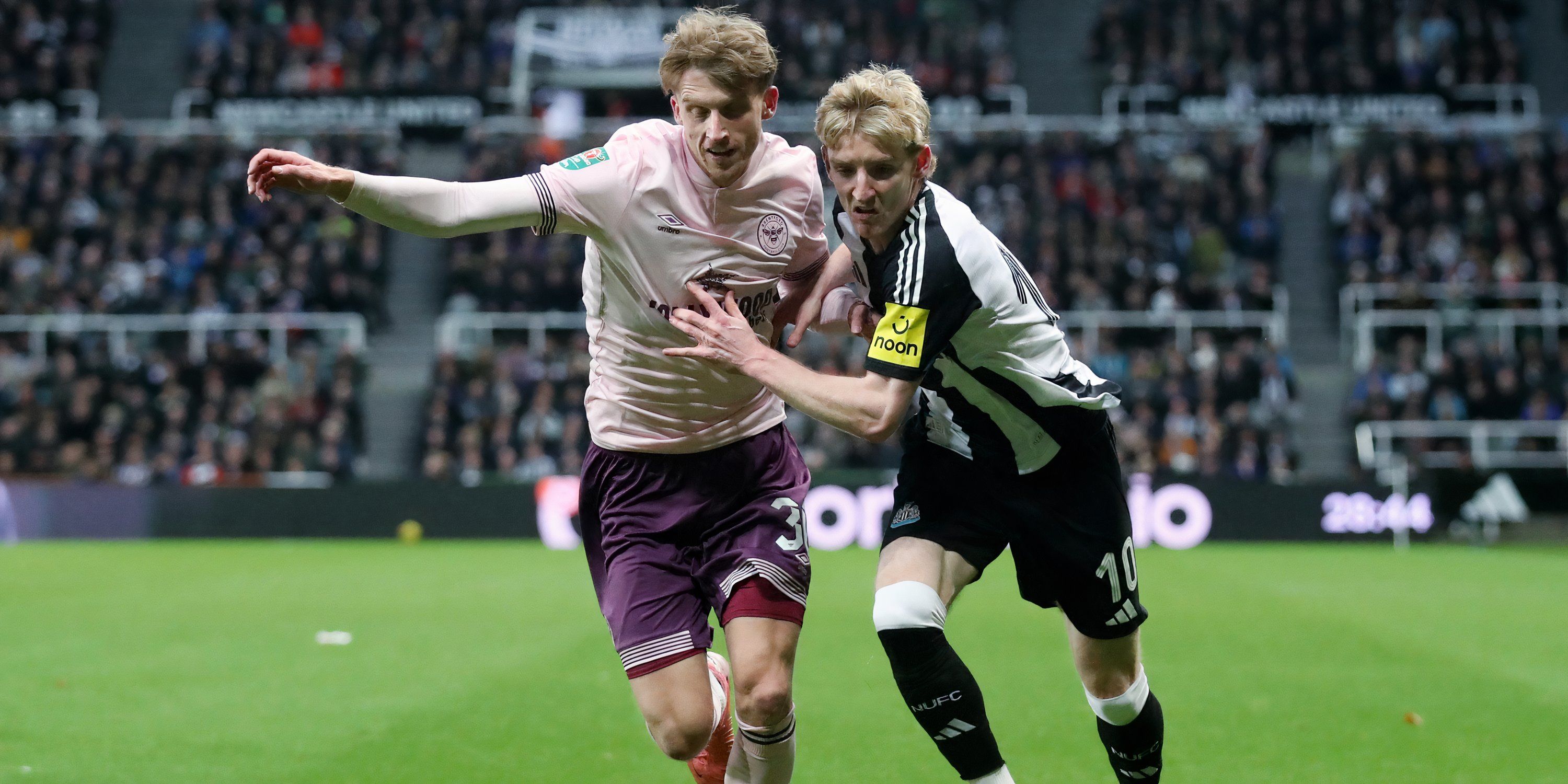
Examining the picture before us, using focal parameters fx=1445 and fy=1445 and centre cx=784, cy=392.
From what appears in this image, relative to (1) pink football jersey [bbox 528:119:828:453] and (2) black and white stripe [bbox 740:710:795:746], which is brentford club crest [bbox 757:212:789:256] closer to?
(1) pink football jersey [bbox 528:119:828:453]

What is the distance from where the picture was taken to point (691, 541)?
4418 mm

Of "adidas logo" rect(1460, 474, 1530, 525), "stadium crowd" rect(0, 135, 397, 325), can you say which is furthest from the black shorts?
"stadium crowd" rect(0, 135, 397, 325)

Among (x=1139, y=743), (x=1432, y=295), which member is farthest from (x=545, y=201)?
(x=1432, y=295)

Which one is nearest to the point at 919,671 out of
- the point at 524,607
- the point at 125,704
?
the point at 125,704

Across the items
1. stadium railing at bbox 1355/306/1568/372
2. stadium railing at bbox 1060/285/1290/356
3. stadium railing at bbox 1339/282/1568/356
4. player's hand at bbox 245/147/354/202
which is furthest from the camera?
A: stadium railing at bbox 1339/282/1568/356

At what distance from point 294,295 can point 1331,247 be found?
15.3 metres

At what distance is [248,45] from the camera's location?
2475 centimetres

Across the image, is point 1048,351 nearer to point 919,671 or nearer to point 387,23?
point 919,671

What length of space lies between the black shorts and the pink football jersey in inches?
24.7

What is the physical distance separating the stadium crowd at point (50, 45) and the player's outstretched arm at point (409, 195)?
2377 cm

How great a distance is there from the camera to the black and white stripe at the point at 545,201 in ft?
12.7

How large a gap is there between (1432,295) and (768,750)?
17477mm

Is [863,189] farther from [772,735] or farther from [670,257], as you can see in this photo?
[772,735]

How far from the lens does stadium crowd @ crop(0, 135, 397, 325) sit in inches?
786
